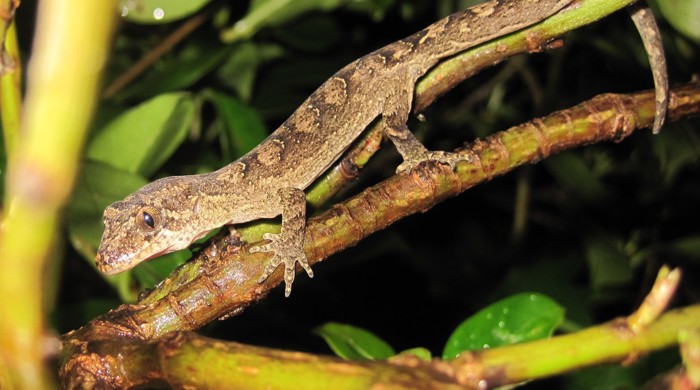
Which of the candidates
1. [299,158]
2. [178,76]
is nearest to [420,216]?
[299,158]

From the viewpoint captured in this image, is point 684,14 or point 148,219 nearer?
point 684,14

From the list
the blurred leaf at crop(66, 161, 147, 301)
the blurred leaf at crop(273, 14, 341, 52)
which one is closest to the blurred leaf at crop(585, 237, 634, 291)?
the blurred leaf at crop(273, 14, 341, 52)

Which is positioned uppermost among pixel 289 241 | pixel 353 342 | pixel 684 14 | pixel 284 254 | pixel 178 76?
pixel 178 76

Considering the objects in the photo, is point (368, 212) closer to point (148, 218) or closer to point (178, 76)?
point (148, 218)

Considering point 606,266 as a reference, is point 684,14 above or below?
above

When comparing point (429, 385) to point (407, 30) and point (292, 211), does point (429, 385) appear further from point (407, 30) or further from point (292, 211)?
point (407, 30)

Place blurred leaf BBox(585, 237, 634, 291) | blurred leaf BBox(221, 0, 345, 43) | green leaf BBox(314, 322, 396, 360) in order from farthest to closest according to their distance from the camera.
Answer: blurred leaf BBox(585, 237, 634, 291)
blurred leaf BBox(221, 0, 345, 43)
green leaf BBox(314, 322, 396, 360)

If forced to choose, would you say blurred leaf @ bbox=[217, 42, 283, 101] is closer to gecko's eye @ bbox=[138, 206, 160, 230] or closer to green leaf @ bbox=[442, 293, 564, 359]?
gecko's eye @ bbox=[138, 206, 160, 230]

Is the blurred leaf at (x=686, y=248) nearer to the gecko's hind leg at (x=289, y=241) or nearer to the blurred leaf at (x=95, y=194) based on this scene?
the gecko's hind leg at (x=289, y=241)
